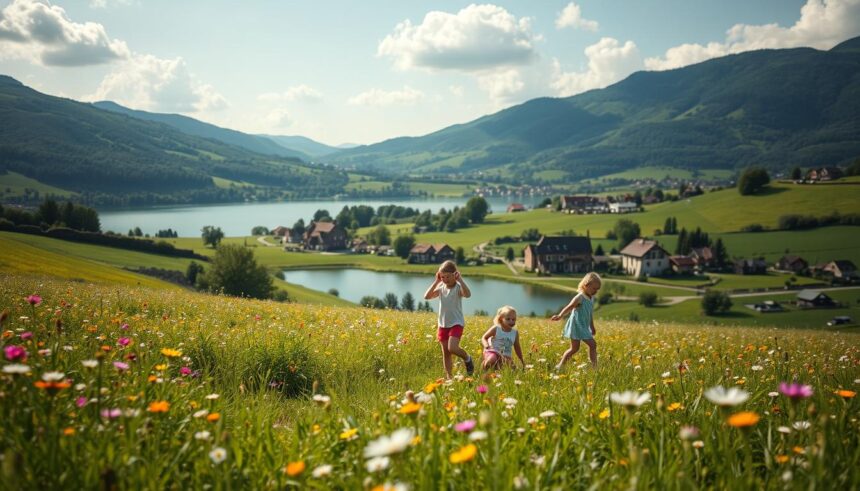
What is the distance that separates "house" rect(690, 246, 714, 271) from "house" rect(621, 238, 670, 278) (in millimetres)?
6262

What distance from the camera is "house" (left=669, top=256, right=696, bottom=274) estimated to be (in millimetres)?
109938

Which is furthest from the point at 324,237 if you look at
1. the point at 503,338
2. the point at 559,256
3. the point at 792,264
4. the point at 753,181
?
the point at 503,338

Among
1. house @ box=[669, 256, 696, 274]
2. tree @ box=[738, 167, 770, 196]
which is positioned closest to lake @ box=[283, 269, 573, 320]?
house @ box=[669, 256, 696, 274]

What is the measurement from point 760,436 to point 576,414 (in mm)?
1305

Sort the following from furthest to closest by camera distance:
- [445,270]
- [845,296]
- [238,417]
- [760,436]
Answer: [845,296] → [445,270] → [238,417] → [760,436]

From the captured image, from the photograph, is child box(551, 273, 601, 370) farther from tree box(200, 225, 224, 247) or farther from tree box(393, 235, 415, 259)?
tree box(393, 235, 415, 259)

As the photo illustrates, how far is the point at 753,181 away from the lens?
144875 mm

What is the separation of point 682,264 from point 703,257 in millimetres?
5021

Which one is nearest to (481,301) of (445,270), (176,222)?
(445,270)

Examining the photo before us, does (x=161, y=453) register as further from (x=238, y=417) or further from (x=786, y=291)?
(x=786, y=291)

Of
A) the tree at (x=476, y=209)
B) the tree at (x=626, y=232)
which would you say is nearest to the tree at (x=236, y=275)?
the tree at (x=626, y=232)

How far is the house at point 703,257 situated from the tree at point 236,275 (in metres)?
95.7

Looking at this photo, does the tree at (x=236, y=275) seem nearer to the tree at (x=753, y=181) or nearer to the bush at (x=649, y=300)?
the bush at (x=649, y=300)

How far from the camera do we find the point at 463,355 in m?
7.73
